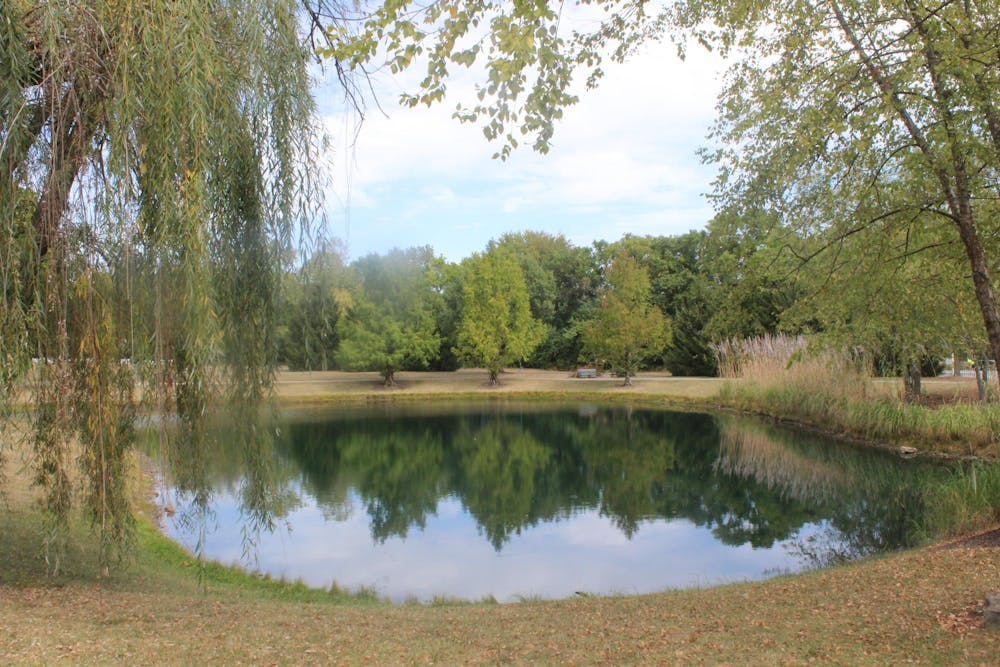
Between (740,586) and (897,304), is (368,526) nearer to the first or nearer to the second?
(740,586)

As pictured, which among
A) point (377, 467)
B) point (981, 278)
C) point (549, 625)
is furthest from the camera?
point (377, 467)

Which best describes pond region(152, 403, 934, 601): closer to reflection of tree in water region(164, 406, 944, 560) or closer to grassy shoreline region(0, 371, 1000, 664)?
reflection of tree in water region(164, 406, 944, 560)

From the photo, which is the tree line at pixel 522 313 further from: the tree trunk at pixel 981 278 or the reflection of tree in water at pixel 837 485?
the tree trunk at pixel 981 278

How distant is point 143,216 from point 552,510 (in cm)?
973

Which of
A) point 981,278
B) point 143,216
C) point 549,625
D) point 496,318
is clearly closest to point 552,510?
point 549,625

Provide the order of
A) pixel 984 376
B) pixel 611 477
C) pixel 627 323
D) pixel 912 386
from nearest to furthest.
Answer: pixel 611 477 → pixel 984 376 → pixel 912 386 → pixel 627 323

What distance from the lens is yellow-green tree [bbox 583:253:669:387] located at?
106ft

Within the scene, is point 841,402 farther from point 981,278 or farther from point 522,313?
point 522,313

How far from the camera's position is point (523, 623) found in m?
5.58

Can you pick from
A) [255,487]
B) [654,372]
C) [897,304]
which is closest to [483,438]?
[897,304]

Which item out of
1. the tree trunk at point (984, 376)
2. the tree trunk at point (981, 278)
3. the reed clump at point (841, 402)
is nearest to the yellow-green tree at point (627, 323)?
the reed clump at point (841, 402)

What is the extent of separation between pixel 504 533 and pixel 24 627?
7.89 meters

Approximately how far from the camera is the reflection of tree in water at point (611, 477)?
11.5 meters

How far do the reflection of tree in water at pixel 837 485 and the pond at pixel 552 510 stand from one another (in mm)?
45
